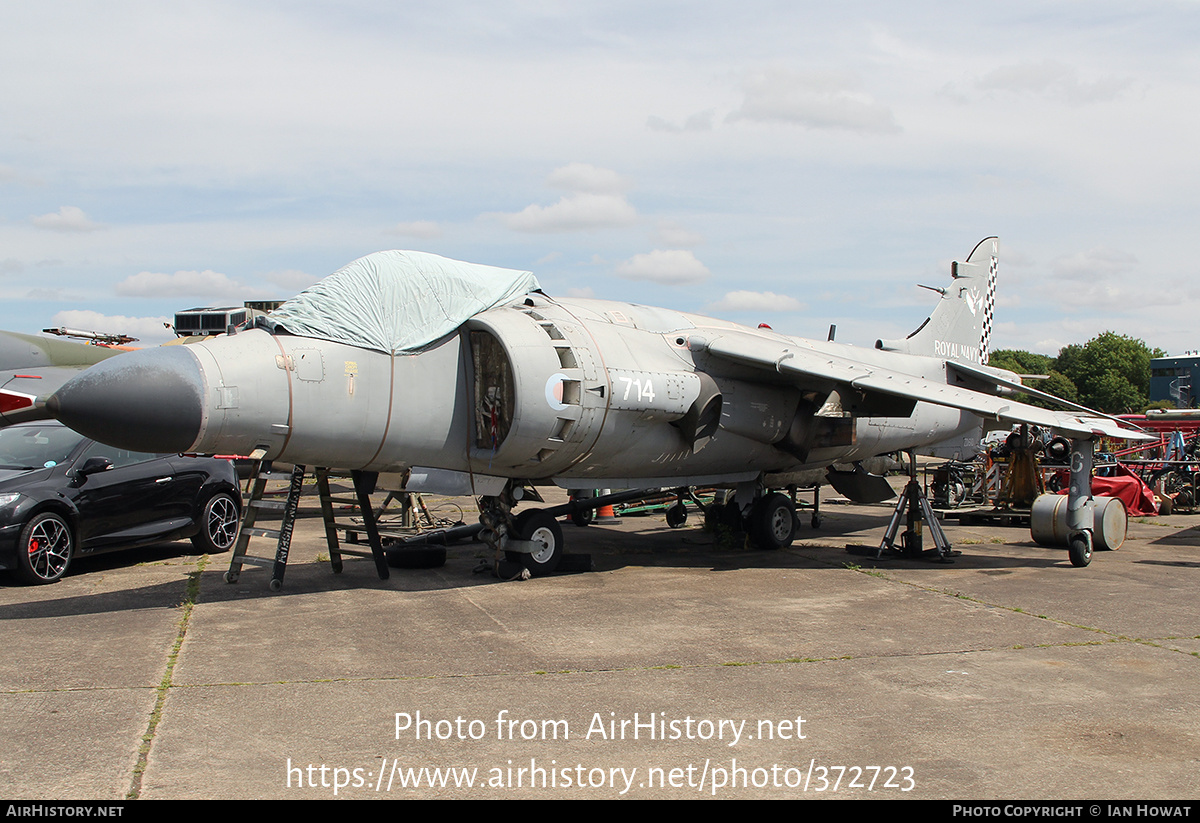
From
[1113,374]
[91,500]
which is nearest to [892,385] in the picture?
[91,500]

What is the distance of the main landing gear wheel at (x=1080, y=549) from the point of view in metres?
10.9

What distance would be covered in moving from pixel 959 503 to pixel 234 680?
17.3 m

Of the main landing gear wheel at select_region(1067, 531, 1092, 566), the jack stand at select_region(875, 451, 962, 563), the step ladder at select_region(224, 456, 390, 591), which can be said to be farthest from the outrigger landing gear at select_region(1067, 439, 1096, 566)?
the step ladder at select_region(224, 456, 390, 591)

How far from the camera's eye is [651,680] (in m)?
5.98

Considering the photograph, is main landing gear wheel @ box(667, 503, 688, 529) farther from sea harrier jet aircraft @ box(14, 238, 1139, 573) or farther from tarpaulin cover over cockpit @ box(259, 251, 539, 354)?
tarpaulin cover over cockpit @ box(259, 251, 539, 354)

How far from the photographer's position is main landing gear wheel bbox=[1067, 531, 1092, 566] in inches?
430

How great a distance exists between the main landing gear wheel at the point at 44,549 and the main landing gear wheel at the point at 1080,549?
11.2 metres

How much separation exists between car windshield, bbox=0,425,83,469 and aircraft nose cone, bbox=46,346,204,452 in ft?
10.2

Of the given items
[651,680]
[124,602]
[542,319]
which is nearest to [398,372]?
[542,319]

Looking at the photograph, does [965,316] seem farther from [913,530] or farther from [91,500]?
[91,500]

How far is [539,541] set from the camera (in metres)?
10.1

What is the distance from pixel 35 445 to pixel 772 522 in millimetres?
9000

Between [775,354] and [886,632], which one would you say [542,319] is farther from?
[886,632]
